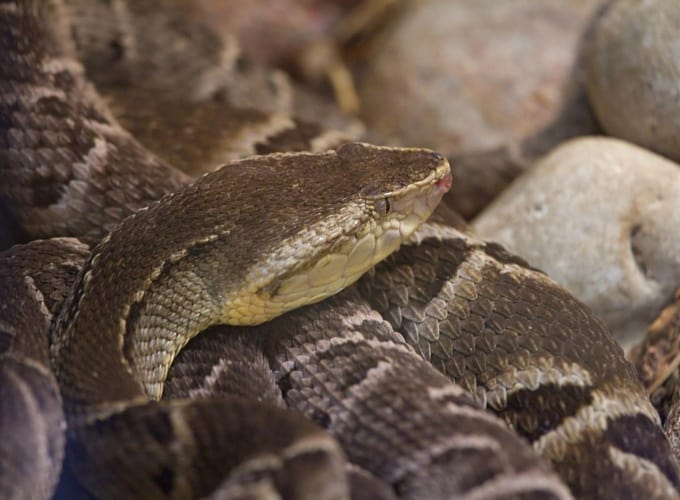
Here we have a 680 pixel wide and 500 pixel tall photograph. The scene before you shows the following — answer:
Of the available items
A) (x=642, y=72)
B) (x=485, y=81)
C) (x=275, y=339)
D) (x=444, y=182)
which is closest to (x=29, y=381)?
(x=275, y=339)

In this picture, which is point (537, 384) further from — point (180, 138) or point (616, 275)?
point (180, 138)

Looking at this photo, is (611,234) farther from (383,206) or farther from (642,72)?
(383,206)

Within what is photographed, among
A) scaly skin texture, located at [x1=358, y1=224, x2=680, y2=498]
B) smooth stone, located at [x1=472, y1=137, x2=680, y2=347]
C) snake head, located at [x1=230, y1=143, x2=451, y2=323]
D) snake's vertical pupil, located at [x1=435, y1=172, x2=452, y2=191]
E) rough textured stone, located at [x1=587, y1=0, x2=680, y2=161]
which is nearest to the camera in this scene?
scaly skin texture, located at [x1=358, y1=224, x2=680, y2=498]

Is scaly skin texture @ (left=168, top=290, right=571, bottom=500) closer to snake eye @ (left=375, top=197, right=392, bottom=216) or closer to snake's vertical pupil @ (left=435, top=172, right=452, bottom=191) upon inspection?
snake eye @ (left=375, top=197, right=392, bottom=216)

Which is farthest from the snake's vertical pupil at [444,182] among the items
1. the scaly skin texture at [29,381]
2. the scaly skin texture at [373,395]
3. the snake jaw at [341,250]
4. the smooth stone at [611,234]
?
the scaly skin texture at [29,381]

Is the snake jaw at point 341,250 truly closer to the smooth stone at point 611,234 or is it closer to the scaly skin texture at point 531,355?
the scaly skin texture at point 531,355

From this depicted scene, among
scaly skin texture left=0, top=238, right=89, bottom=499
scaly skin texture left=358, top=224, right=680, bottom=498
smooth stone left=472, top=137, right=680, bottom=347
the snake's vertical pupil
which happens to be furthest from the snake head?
smooth stone left=472, top=137, right=680, bottom=347
